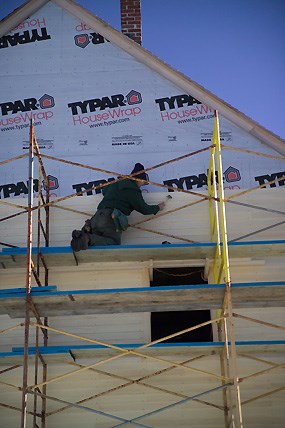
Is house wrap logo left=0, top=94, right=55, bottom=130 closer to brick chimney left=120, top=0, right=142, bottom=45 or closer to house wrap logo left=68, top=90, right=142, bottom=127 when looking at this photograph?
house wrap logo left=68, top=90, right=142, bottom=127

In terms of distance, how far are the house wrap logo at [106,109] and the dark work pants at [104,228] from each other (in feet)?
9.34

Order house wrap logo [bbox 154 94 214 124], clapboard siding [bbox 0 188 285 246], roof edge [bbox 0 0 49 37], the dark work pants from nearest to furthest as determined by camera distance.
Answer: the dark work pants < clapboard siding [bbox 0 188 285 246] < house wrap logo [bbox 154 94 214 124] < roof edge [bbox 0 0 49 37]

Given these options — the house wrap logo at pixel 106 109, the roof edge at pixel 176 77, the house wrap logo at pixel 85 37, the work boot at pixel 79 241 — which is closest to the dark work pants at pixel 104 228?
the work boot at pixel 79 241

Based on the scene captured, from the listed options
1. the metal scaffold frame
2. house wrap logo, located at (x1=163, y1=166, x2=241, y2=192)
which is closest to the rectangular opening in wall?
the metal scaffold frame

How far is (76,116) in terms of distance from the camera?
14609 mm

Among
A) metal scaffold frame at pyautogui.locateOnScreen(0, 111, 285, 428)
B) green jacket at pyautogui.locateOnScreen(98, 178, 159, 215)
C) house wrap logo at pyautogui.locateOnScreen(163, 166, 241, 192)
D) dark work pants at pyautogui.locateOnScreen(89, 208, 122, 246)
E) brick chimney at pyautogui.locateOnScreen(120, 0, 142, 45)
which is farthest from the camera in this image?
brick chimney at pyautogui.locateOnScreen(120, 0, 142, 45)

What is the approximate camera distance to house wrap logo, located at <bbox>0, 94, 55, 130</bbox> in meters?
14.6

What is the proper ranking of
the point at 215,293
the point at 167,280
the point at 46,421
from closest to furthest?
the point at 215,293 → the point at 46,421 → the point at 167,280

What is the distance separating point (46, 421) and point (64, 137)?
210 inches

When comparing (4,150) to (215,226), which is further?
(4,150)

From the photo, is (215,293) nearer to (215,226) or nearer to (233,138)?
(215,226)

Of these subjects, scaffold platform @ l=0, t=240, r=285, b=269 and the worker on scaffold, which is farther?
the worker on scaffold

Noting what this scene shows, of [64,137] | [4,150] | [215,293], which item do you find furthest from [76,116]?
[215,293]

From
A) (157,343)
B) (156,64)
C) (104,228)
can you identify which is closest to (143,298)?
(157,343)
